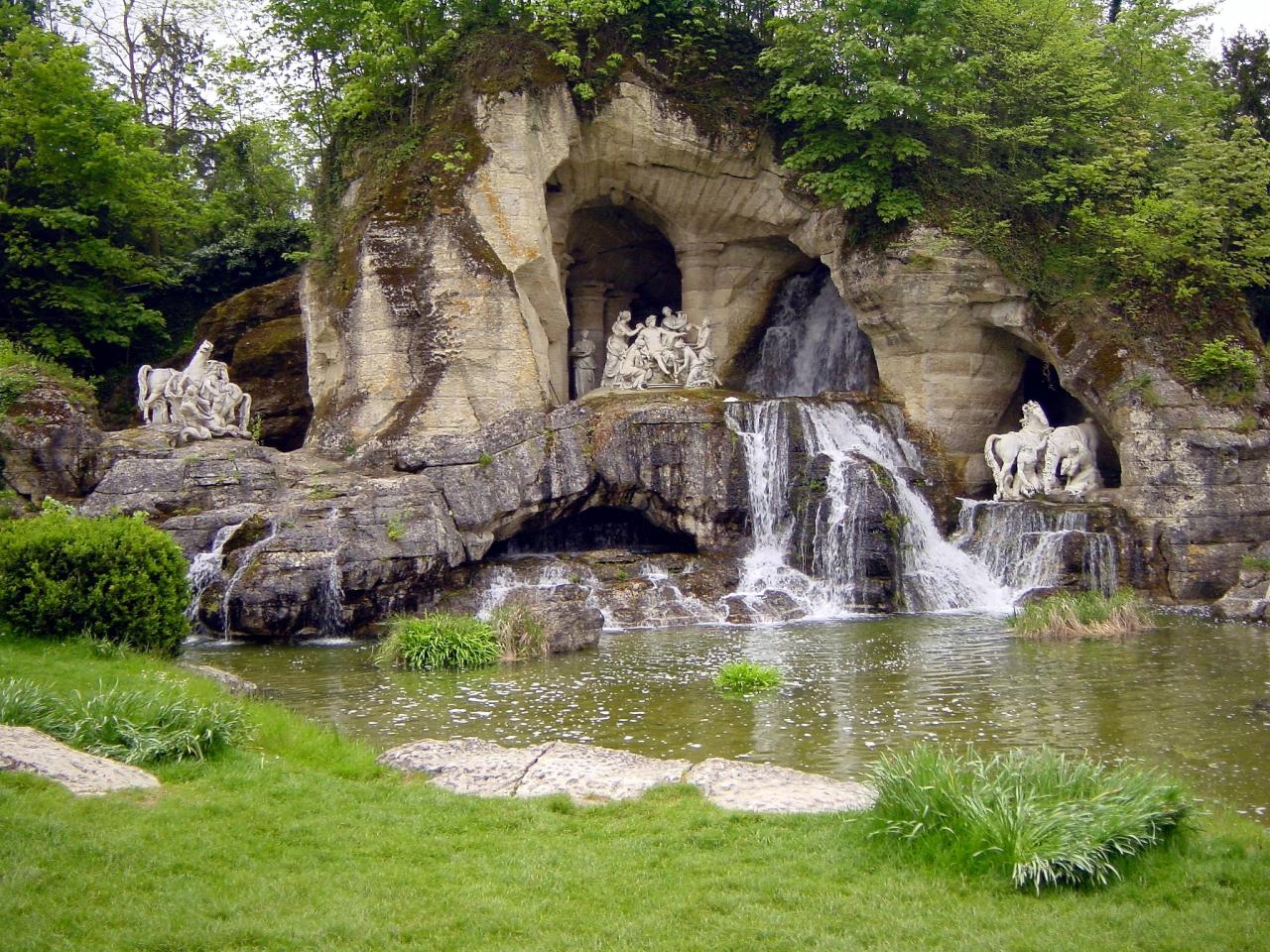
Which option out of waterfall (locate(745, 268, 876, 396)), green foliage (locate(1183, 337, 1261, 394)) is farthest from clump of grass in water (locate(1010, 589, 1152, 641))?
waterfall (locate(745, 268, 876, 396))

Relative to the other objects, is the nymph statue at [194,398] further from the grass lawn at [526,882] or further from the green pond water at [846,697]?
the grass lawn at [526,882]

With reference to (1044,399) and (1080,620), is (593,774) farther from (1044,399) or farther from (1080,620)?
(1044,399)

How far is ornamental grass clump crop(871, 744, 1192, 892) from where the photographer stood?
521 cm

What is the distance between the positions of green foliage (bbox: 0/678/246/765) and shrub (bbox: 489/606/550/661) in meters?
5.77

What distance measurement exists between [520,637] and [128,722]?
21.7ft

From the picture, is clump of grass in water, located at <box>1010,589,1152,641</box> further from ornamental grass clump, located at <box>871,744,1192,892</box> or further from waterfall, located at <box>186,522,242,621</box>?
waterfall, located at <box>186,522,242,621</box>

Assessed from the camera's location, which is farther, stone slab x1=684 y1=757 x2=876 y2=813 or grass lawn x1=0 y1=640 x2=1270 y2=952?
stone slab x1=684 y1=757 x2=876 y2=813

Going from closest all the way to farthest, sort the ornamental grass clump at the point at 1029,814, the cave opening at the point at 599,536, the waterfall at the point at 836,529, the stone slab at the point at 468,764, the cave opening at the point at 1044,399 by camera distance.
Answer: the ornamental grass clump at the point at 1029,814
the stone slab at the point at 468,764
the waterfall at the point at 836,529
the cave opening at the point at 599,536
the cave opening at the point at 1044,399

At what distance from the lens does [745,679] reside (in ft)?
37.3

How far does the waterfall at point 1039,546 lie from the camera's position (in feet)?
59.3

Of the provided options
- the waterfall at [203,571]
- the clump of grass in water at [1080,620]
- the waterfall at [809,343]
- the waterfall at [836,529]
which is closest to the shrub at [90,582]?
the waterfall at [203,571]

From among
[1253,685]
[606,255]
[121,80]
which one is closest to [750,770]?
[1253,685]

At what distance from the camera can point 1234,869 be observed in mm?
5281

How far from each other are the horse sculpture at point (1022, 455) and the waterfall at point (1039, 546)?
1.47m
